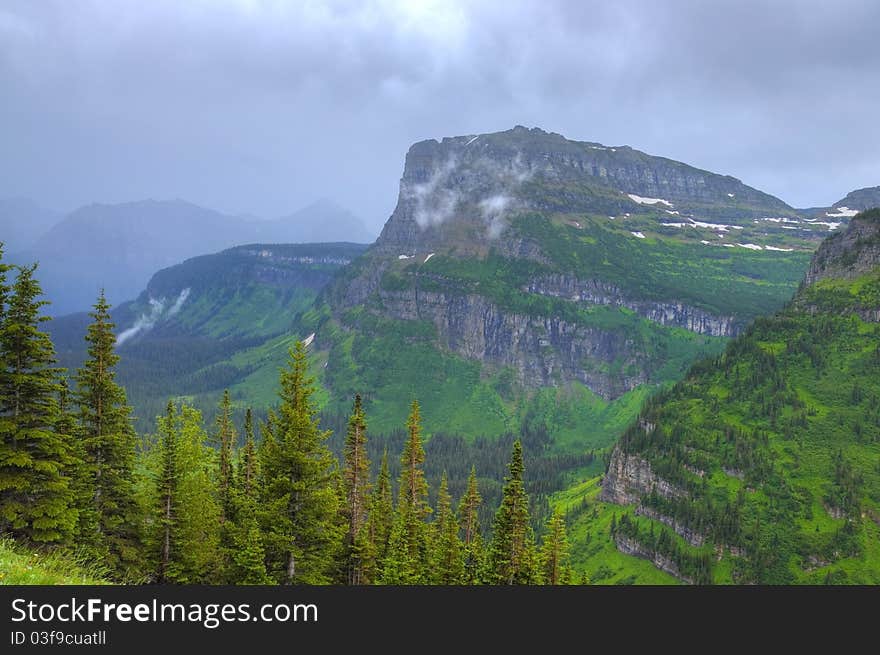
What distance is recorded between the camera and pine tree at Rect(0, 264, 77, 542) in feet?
102

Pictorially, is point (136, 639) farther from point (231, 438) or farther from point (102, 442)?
point (231, 438)

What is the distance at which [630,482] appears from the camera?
181375 mm

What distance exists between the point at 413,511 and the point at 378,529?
4691 millimetres

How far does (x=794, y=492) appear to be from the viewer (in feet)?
486

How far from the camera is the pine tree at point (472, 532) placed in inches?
1969

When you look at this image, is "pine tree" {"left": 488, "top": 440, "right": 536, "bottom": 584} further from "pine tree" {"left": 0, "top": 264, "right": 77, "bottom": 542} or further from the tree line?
"pine tree" {"left": 0, "top": 264, "right": 77, "bottom": 542}

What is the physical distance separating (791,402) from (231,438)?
586 ft

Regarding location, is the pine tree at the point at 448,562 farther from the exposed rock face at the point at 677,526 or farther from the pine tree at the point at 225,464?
the exposed rock face at the point at 677,526

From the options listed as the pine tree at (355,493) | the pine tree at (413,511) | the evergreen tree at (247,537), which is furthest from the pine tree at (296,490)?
the pine tree at (413,511)

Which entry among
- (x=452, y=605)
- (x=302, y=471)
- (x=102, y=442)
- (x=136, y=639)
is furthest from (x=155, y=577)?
(x=452, y=605)

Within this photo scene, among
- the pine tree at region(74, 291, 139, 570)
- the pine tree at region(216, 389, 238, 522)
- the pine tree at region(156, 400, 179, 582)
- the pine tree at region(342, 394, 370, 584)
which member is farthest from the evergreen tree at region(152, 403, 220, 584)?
the pine tree at region(342, 394, 370, 584)

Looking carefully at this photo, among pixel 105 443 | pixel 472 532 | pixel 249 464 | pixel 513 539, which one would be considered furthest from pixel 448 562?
pixel 105 443

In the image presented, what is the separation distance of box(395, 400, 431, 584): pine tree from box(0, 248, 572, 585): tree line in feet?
0.90

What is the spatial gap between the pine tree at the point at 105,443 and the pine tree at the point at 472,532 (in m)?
27.8
